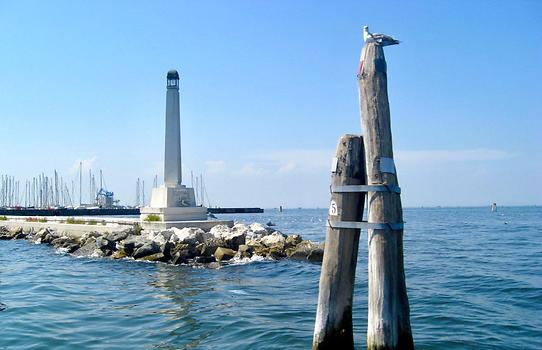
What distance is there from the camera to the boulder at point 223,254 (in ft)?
74.6

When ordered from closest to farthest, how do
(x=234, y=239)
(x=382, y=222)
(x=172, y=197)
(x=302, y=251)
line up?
(x=382, y=222) < (x=302, y=251) < (x=234, y=239) < (x=172, y=197)

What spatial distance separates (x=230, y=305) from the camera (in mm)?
13109

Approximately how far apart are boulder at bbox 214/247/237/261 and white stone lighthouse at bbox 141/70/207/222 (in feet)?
20.6

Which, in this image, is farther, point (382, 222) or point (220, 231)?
point (220, 231)

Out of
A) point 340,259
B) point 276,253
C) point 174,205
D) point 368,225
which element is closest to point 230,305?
point 340,259

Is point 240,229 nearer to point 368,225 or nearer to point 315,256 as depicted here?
point 315,256

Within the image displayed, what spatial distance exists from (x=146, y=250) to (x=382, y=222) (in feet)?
60.9

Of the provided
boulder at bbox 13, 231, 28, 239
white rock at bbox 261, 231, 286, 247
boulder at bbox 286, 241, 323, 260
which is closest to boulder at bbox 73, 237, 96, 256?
white rock at bbox 261, 231, 286, 247

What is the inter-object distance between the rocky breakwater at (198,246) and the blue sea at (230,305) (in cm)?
131

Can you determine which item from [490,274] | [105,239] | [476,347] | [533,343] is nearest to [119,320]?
[476,347]

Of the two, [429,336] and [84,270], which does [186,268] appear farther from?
[429,336]

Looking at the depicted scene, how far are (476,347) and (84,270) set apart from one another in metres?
15.3

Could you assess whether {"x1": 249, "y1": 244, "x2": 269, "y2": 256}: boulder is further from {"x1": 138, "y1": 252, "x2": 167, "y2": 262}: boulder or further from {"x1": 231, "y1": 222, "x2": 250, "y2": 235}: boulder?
{"x1": 138, "y1": 252, "x2": 167, "y2": 262}: boulder

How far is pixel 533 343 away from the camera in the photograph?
9414 millimetres
